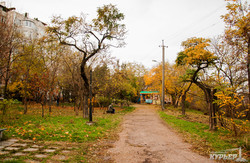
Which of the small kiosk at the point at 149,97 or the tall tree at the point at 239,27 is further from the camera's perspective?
the small kiosk at the point at 149,97

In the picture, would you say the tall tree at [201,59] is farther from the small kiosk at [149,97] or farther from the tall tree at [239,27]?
the small kiosk at [149,97]

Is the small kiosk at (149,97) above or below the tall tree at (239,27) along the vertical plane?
below

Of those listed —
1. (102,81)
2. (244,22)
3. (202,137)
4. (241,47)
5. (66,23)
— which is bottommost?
(202,137)

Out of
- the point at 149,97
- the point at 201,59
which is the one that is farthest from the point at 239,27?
the point at 149,97

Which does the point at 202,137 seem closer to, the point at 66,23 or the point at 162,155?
the point at 162,155

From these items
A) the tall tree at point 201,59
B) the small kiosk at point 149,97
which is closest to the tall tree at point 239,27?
the tall tree at point 201,59

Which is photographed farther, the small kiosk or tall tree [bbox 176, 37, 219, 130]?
the small kiosk

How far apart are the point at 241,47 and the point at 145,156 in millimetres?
8352

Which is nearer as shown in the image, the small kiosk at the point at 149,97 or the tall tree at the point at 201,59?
the tall tree at the point at 201,59

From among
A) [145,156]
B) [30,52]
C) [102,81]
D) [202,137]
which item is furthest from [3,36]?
[202,137]

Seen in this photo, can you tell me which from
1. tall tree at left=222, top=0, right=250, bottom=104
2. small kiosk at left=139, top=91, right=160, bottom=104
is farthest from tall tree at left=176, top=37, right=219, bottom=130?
small kiosk at left=139, top=91, right=160, bottom=104

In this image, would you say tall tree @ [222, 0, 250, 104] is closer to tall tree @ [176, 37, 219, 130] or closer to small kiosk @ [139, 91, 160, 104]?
tall tree @ [176, 37, 219, 130]

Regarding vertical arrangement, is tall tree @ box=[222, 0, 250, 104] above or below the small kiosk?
above

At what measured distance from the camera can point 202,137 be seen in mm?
7551
